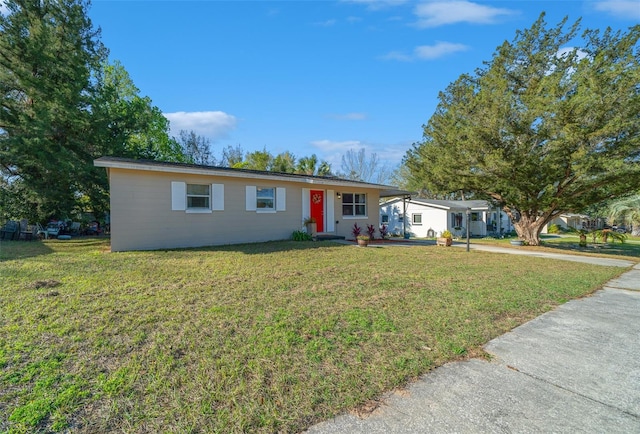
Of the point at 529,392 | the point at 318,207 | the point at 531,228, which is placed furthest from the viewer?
the point at 531,228

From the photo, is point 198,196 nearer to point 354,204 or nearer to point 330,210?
point 330,210

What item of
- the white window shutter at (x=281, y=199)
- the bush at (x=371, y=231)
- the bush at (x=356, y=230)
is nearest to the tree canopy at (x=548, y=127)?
the bush at (x=371, y=231)

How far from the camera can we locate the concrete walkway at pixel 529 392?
2.07 metres

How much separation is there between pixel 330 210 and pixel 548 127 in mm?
9747

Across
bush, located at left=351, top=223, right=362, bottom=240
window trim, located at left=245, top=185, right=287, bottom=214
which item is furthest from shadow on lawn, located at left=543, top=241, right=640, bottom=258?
window trim, located at left=245, top=185, right=287, bottom=214

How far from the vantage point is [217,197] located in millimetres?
11016

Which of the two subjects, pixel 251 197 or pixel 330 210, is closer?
pixel 251 197

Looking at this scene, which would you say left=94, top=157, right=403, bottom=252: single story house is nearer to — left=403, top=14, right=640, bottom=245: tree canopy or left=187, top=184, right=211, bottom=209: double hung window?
left=187, top=184, right=211, bottom=209: double hung window

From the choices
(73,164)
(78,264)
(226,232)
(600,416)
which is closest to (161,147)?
(73,164)

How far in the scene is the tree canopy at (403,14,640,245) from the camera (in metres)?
11.4

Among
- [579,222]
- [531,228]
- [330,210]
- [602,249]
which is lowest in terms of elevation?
[602,249]

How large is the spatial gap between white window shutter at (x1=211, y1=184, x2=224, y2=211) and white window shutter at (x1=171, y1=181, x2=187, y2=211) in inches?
37.8

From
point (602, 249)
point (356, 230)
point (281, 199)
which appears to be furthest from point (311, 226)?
point (602, 249)

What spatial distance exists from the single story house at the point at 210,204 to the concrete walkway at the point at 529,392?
9475 mm
